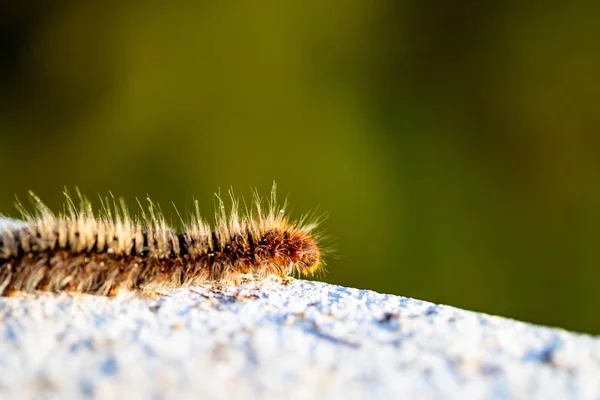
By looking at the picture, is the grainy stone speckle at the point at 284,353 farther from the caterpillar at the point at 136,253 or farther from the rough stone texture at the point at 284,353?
the caterpillar at the point at 136,253

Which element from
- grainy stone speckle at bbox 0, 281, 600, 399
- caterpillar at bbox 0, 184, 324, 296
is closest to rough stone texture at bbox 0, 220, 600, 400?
grainy stone speckle at bbox 0, 281, 600, 399

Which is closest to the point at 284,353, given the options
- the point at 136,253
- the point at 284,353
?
the point at 284,353

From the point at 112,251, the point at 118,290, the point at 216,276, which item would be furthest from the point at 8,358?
the point at 216,276

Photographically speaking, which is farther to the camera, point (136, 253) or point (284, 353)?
point (136, 253)

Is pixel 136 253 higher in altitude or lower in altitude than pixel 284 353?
higher

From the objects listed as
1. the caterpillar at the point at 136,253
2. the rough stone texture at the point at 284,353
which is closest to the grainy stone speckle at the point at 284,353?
the rough stone texture at the point at 284,353

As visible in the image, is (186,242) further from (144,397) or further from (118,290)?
(144,397)

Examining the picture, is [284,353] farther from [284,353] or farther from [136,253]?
[136,253]
